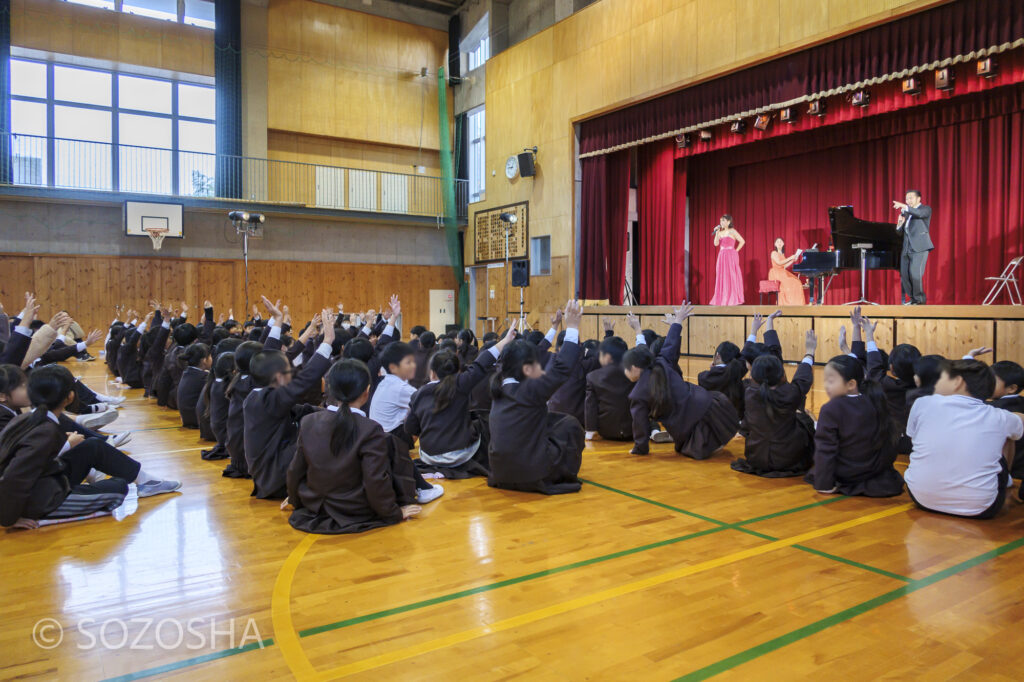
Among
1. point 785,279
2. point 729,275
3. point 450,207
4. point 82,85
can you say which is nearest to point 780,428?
point 729,275

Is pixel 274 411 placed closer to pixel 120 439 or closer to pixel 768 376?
pixel 120 439

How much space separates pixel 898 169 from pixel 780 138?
2247mm

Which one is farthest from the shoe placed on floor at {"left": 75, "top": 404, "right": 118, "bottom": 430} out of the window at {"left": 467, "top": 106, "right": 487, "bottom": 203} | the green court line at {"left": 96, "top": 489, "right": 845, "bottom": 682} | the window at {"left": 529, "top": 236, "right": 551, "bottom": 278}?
the window at {"left": 467, "top": 106, "right": 487, "bottom": 203}

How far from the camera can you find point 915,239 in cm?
898

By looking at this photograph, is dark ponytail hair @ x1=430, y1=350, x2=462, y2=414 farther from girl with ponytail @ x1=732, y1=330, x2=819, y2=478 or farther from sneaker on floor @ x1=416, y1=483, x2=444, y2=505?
girl with ponytail @ x1=732, y1=330, x2=819, y2=478

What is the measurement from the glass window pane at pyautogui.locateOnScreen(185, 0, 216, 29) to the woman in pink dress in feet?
45.3

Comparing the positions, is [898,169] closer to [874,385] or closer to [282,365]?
[874,385]

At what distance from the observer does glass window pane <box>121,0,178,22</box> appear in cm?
1656

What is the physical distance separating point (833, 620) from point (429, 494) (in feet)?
7.88

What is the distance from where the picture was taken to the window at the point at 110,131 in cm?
1555

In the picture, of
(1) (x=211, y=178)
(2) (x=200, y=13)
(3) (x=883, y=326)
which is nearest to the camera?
(3) (x=883, y=326)

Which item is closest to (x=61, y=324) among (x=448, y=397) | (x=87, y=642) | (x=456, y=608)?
(x=448, y=397)

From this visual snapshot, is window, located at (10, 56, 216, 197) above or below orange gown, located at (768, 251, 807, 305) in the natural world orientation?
above

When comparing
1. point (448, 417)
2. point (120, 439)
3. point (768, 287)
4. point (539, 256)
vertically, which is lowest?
point (120, 439)
